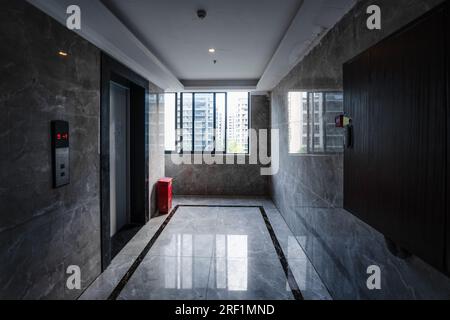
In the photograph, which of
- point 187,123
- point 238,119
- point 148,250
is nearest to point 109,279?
point 148,250

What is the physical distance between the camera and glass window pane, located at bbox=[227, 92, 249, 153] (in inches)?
256

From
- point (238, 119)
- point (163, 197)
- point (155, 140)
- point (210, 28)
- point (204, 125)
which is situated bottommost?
point (163, 197)

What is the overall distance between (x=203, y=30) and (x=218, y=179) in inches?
160

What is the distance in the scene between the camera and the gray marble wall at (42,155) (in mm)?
1589

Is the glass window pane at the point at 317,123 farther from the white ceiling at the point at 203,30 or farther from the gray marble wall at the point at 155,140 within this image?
the gray marble wall at the point at 155,140

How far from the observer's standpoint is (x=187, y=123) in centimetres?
655

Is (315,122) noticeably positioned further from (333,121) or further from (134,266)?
(134,266)

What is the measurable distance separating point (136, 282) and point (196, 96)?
4862 millimetres

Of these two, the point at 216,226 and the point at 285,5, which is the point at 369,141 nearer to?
the point at 285,5

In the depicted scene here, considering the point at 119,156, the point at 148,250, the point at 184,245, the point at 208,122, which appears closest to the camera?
the point at 148,250

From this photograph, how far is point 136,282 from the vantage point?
254 centimetres

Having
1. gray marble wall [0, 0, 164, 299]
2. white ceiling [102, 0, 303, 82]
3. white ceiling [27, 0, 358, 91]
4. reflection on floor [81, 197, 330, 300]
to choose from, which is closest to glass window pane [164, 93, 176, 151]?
white ceiling [27, 0, 358, 91]

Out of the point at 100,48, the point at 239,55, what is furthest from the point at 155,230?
the point at 239,55

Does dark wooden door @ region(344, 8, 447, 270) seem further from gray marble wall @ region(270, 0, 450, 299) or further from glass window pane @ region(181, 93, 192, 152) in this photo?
glass window pane @ region(181, 93, 192, 152)
